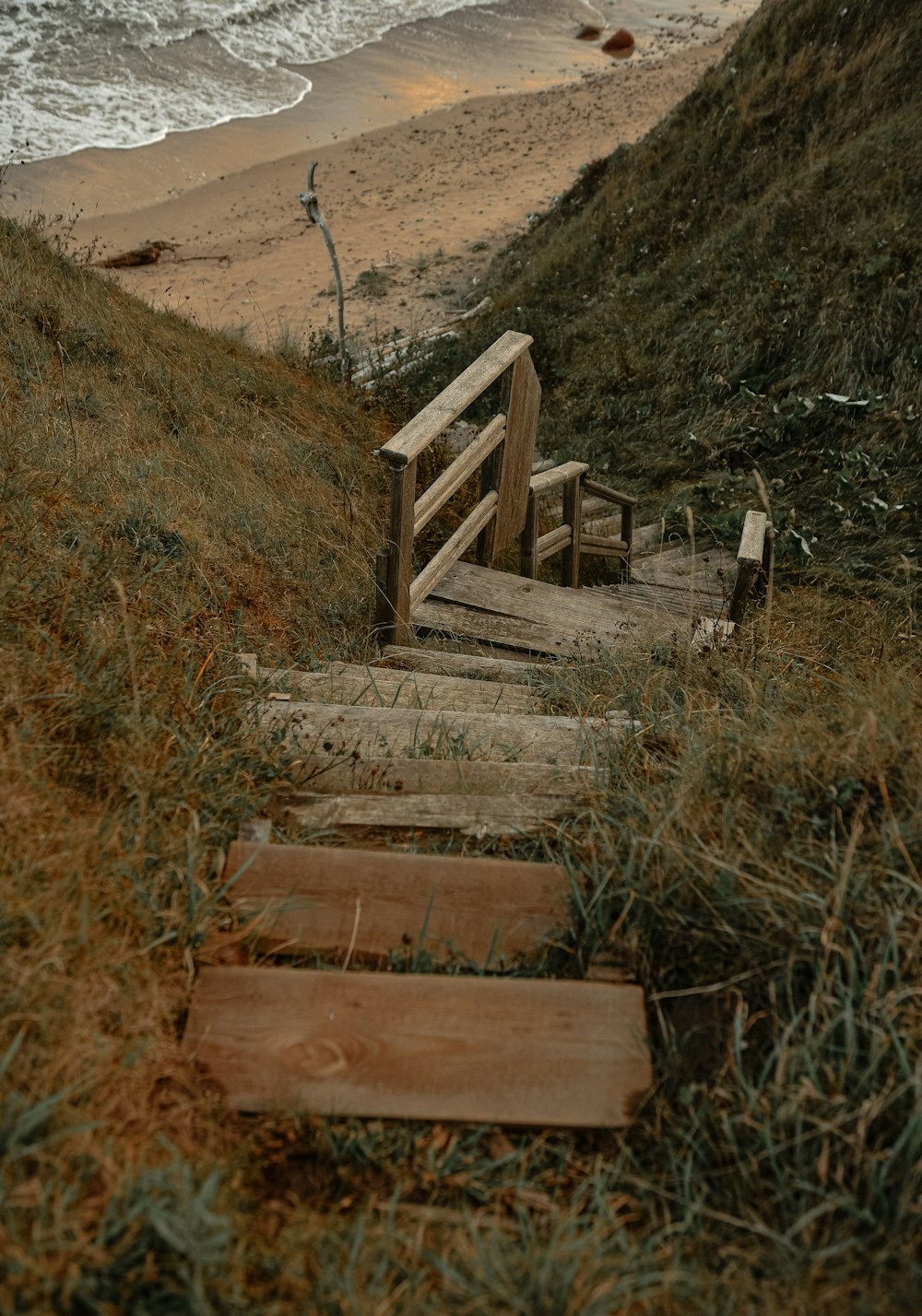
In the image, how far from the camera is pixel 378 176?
21.0 m

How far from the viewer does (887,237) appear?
29.8 ft

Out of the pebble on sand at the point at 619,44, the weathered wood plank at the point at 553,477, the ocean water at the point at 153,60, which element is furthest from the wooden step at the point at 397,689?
the pebble on sand at the point at 619,44

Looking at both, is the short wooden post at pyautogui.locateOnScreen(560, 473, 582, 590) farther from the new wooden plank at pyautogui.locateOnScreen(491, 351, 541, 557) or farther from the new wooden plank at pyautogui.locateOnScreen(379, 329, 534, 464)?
the new wooden plank at pyautogui.locateOnScreen(379, 329, 534, 464)

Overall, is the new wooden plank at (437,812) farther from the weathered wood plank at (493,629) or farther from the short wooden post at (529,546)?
the short wooden post at (529,546)

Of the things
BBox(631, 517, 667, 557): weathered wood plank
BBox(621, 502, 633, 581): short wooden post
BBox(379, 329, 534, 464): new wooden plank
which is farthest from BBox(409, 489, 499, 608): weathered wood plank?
BBox(631, 517, 667, 557): weathered wood plank

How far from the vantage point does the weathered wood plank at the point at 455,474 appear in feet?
15.7

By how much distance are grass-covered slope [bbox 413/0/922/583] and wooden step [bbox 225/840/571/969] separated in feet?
18.8

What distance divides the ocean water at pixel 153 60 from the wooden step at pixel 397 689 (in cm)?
1880

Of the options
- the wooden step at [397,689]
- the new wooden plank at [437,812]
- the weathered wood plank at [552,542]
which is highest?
the new wooden plank at [437,812]

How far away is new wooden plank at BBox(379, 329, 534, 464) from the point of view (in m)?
4.30

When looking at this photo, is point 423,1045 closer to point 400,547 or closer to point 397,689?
point 397,689

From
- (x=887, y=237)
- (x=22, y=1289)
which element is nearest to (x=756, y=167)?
(x=887, y=237)

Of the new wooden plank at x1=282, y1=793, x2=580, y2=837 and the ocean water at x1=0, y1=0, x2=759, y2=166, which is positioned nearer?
the new wooden plank at x1=282, y1=793, x2=580, y2=837

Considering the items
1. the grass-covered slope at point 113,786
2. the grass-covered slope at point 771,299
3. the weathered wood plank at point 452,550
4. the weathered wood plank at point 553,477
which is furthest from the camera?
the grass-covered slope at point 771,299
